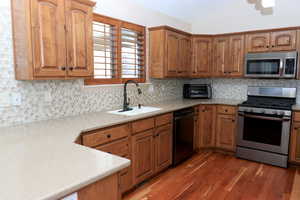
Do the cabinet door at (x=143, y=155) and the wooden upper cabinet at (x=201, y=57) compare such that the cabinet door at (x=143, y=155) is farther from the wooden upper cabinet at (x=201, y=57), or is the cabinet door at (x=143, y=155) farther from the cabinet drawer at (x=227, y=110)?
the wooden upper cabinet at (x=201, y=57)

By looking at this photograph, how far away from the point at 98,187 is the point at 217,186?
2133 millimetres

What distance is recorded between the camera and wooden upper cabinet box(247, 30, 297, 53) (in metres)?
3.64

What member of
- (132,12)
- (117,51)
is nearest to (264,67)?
(132,12)

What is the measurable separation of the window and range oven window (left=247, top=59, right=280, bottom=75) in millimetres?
1925

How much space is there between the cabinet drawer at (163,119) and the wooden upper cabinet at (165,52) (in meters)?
0.79

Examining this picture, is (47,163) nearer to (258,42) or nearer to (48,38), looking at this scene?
(48,38)

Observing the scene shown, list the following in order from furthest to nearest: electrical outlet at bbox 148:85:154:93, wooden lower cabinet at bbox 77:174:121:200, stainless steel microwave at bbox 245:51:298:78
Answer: electrical outlet at bbox 148:85:154:93 < stainless steel microwave at bbox 245:51:298:78 < wooden lower cabinet at bbox 77:174:121:200

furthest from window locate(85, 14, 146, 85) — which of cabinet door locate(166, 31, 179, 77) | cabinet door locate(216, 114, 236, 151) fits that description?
cabinet door locate(216, 114, 236, 151)

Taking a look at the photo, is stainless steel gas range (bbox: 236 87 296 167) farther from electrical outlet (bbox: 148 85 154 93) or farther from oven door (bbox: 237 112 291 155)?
electrical outlet (bbox: 148 85 154 93)

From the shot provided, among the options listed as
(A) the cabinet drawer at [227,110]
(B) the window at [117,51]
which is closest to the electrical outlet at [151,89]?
(B) the window at [117,51]

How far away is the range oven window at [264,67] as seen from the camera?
368 centimetres

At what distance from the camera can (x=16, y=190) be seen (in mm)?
945

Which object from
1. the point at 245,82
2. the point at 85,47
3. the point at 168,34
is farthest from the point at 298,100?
the point at 85,47

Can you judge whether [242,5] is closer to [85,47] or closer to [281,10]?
[281,10]
